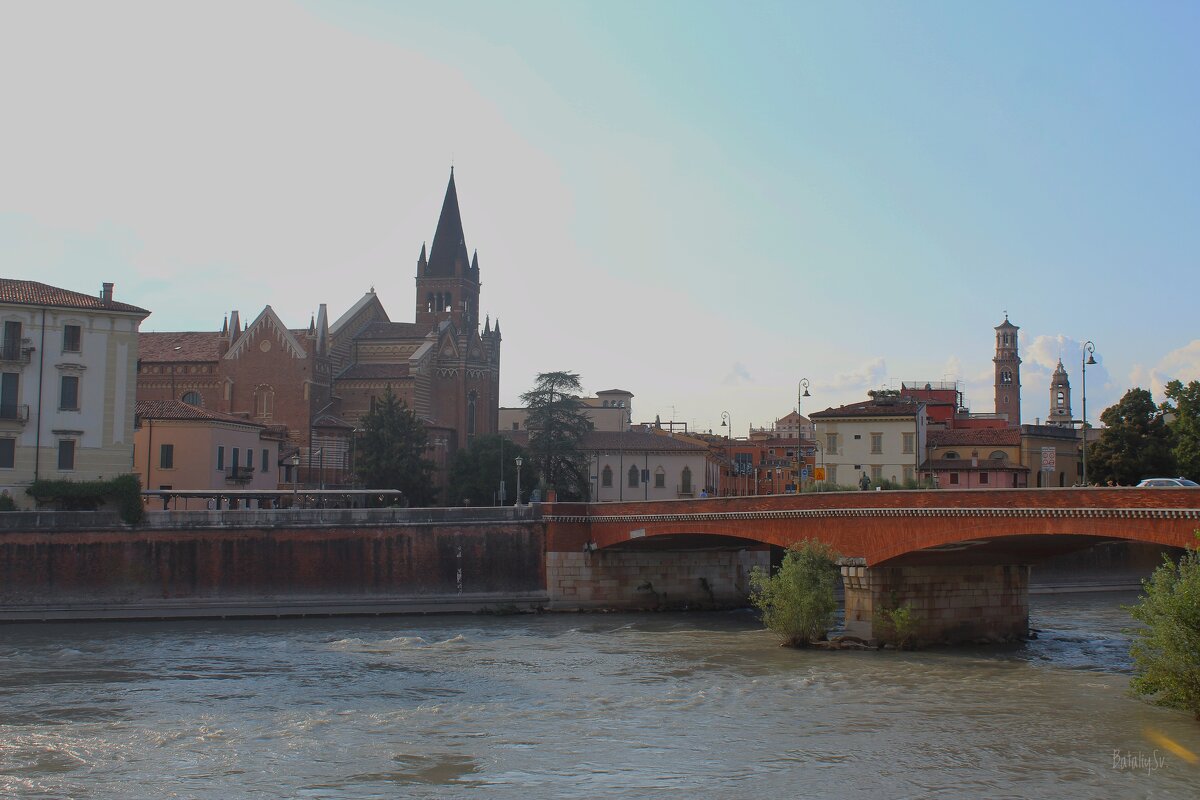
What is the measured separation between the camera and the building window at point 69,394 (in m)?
49.5

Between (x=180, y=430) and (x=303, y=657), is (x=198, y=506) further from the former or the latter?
(x=303, y=657)

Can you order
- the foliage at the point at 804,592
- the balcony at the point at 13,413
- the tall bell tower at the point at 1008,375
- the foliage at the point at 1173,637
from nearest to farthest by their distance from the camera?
the foliage at the point at 1173,637 < the foliage at the point at 804,592 < the balcony at the point at 13,413 < the tall bell tower at the point at 1008,375

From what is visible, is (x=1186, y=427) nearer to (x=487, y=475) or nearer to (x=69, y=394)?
(x=487, y=475)

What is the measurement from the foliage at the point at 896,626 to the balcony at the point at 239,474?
37.6 metres

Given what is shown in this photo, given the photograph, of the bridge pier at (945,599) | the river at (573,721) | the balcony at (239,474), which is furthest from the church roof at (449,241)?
the bridge pier at (945,599)

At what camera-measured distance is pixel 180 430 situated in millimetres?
59344

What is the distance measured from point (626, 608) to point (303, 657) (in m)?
17.3

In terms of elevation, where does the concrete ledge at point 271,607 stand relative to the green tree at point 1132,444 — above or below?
below

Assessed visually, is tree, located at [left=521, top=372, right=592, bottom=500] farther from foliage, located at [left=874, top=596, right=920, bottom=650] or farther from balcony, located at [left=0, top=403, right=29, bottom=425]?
foliage, located at [left=874, top=596, right=920, bottom=650]

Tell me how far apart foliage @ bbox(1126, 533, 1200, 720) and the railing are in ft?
136

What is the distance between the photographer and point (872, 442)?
62875 mm

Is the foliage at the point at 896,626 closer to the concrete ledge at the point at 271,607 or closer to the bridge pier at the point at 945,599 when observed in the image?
the bridge pier at the point at 945,599

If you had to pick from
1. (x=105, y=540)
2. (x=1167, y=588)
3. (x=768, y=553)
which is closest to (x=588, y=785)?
(x=1167, y=588)

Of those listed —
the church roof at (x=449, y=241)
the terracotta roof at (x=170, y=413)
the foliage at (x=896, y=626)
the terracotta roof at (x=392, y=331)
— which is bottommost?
the foliage at (x=896, y=626)
